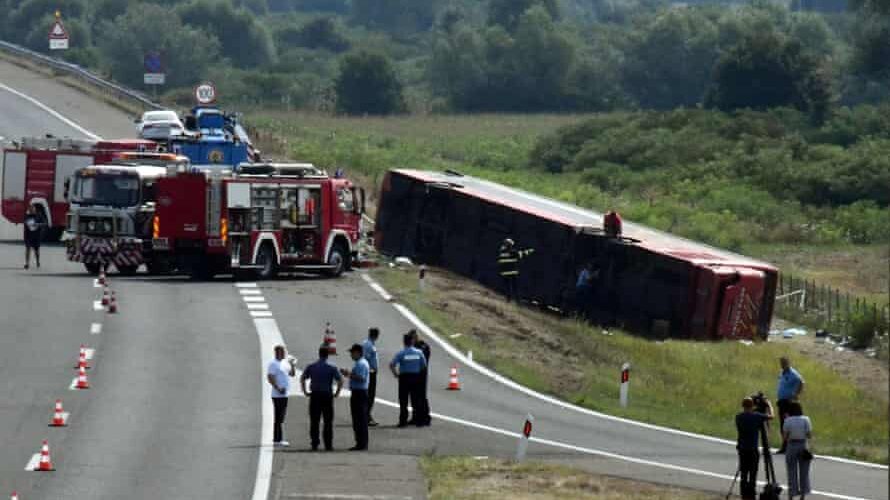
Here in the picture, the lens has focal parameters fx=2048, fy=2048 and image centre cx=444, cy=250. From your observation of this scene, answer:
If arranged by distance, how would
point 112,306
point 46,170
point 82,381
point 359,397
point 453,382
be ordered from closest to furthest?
point 359,397
point 82,381
point 453,382
point 112,306
point 46,170

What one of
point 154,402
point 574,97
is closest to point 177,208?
point 154,402

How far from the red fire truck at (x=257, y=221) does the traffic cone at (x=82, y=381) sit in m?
13.1

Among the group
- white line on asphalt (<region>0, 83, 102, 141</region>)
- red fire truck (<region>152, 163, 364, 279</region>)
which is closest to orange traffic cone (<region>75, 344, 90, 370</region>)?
red fire truck (<region>152, 163, 364, 279</region>)

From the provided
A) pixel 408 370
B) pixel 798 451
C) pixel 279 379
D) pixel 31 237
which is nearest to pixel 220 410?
pixel 408 370

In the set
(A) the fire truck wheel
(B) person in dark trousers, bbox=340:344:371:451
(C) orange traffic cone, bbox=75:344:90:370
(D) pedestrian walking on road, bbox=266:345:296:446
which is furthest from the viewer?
(A) the fire truck wheel

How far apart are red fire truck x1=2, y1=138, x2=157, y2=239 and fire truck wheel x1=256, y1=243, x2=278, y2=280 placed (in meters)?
7.71

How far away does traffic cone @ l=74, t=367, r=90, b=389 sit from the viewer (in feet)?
114

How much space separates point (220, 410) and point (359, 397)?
4.45m

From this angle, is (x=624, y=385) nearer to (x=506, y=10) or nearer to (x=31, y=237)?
(x=31, y=237)

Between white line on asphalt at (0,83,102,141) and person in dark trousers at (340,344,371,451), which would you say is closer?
person in dark trousers at (340,344,371,451)

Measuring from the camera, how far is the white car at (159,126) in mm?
72250

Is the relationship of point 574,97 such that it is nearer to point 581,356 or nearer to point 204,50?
point 204,50

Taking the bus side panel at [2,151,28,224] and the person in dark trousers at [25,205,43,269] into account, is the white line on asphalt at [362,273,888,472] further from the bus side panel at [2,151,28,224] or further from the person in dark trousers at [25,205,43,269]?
the bus side panel at [2,151,28,224]

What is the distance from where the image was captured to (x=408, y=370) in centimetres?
3138
